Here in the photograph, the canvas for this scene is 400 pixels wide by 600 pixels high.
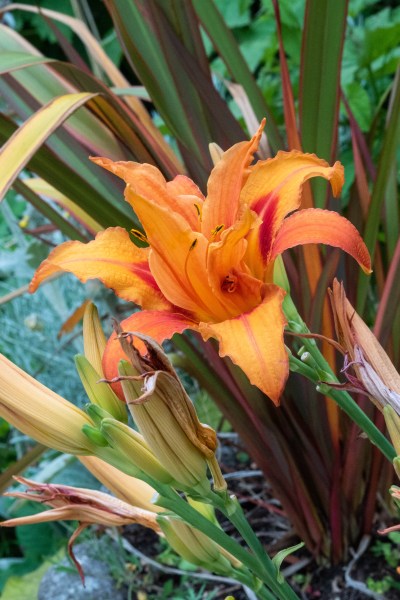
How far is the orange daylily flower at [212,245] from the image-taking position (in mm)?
368

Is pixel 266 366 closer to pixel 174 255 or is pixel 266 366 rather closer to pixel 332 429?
pixel 174 255

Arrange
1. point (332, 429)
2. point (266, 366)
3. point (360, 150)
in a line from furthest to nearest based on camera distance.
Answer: point (360, 150) < point (332, 429) < point (266, 366)

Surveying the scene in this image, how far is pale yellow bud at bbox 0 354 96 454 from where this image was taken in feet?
1.19

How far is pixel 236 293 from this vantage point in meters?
0.40

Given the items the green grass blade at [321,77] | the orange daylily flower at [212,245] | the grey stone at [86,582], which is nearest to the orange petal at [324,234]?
the orange daylily flower at [212,245]

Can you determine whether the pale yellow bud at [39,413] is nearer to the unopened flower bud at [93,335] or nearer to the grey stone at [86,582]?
the unopened flower bud at [93,335]

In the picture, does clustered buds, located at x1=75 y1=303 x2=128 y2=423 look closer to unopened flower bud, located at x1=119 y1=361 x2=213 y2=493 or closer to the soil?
unopened flower bud, located at x1=119 y1=361 x2=213 y2=493

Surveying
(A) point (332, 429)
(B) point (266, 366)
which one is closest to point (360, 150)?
(A) point (332, 429)

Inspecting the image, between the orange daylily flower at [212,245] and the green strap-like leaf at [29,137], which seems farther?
the green strap-like leaf at [29,137]

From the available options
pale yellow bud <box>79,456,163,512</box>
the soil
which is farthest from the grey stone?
pale yellow bud <box>79,456,163,512</box>

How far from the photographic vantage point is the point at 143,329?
14.7 inches

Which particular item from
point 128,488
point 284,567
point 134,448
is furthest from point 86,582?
point 134,448

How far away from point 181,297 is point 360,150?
1.80 feet

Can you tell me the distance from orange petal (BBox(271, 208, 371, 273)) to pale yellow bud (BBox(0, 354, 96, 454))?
14 cm
